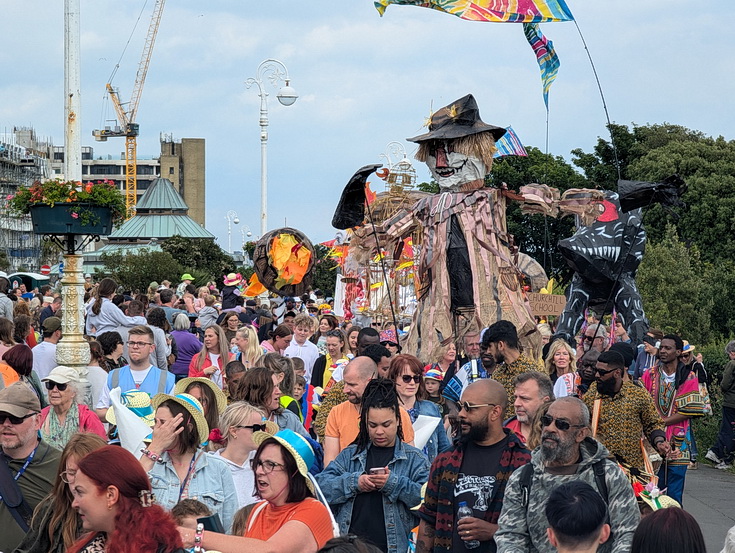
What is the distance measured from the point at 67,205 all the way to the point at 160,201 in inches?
3507

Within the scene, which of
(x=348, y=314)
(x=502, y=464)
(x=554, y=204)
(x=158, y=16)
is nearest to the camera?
(x=502, y=464)

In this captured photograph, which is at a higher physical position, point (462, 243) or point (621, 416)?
point (462, 243)

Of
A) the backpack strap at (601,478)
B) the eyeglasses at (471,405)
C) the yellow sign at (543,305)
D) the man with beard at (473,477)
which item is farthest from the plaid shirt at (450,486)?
the yellow sign at (543,305)

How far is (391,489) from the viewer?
5.75m

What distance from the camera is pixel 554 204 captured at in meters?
13.5

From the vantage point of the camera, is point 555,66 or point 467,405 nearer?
point 467,405

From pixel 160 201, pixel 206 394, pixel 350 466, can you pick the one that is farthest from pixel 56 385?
pixel 160 201

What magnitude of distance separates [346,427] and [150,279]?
4006cm

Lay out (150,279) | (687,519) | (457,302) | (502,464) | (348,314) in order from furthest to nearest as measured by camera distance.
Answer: (150,279) < (348,314) < (457,302) < (502,464) < (687,519)

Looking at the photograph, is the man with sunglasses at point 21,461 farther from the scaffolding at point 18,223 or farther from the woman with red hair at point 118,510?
the scaffolding at point 18,223

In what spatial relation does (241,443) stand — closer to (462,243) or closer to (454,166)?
(462,243)

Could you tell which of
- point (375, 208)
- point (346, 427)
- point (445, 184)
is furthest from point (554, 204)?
point (346, 427)

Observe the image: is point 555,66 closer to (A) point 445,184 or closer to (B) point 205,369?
(A) point 445,184

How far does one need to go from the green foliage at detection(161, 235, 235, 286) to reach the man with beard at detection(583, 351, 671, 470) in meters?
51.8
